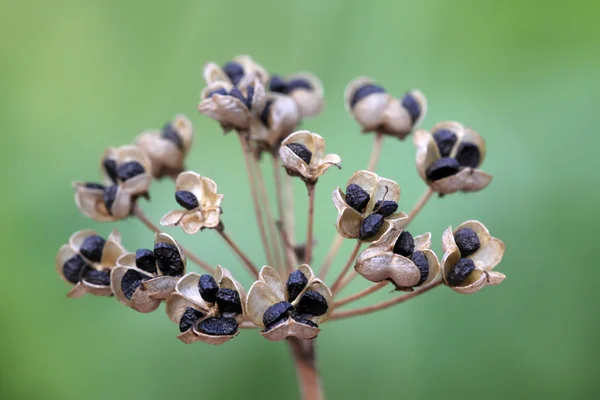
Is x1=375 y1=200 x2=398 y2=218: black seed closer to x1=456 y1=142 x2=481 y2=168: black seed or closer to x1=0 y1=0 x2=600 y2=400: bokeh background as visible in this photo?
x1=456 y1=142 x2=481 y2=168: black seed

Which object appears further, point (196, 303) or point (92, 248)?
point (92, 248)

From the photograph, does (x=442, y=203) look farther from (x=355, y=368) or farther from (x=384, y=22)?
(x=384, y=22)

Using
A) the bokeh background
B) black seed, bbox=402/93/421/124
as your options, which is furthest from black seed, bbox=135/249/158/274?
the bokeh background

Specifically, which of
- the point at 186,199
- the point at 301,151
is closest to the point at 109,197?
the point at 186,199

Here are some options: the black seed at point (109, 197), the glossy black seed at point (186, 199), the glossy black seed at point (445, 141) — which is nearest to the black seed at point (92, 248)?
the black seed at point (109, 197)

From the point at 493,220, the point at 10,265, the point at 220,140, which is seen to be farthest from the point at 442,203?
the point at 10,265

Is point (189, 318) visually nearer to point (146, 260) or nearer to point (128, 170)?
point (146, 260)
